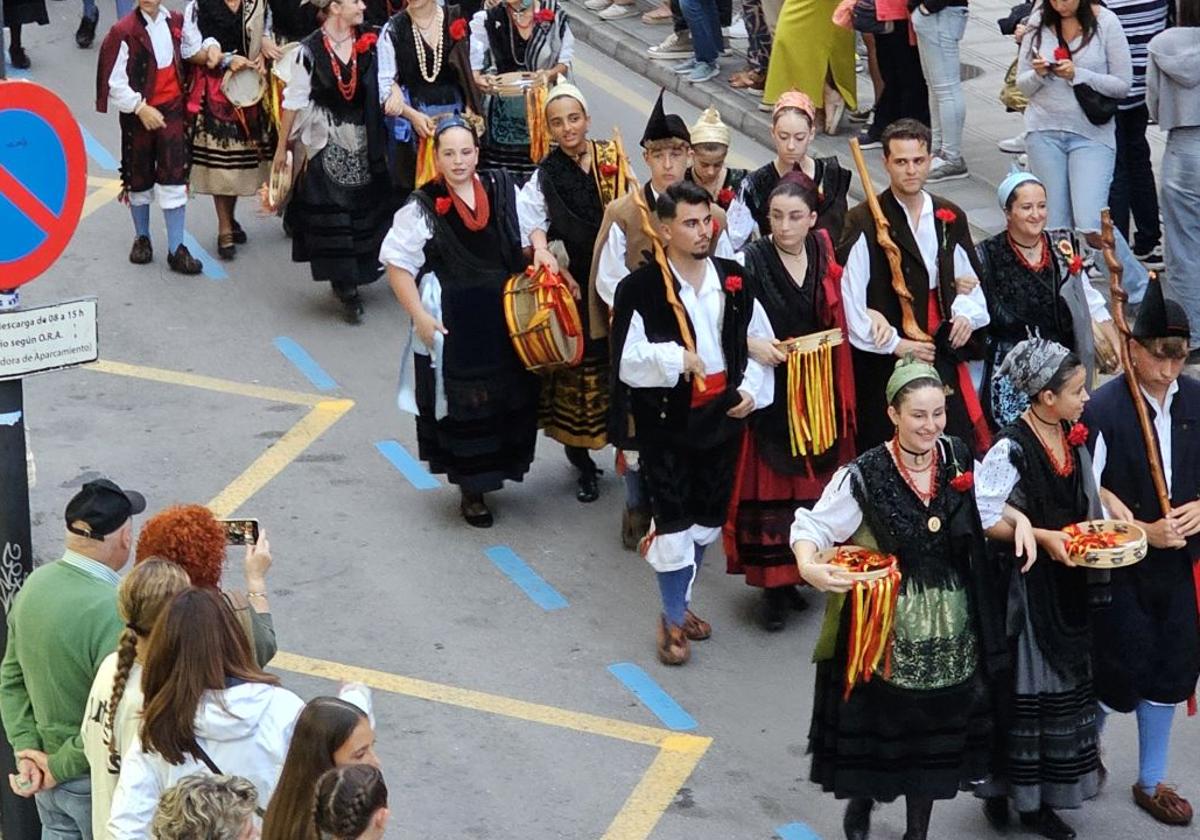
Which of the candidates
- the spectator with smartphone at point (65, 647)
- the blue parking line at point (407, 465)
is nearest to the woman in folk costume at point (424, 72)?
the blue parking line at point (407, 465)

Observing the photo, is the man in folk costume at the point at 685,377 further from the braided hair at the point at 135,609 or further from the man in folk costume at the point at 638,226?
the braided hair at the point at 135,609

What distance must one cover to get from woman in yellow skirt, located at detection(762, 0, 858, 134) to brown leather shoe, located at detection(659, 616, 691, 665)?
20.2 feet

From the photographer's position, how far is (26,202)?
6.85 metres

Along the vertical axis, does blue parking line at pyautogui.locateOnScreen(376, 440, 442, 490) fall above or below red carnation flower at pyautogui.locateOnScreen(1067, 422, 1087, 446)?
below

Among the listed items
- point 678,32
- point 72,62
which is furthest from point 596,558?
point 72,62

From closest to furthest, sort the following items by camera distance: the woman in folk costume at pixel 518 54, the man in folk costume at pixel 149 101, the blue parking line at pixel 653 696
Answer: the blue parking line at pixel 653 696 < the woman in folk costume at pixel 518 54 < the man in folk costume at pixel 149 101

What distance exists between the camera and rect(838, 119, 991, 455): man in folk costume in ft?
28.9

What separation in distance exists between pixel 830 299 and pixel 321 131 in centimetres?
411

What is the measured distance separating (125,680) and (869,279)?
3942 mm

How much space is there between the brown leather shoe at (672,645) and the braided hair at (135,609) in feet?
Answer: 10.7

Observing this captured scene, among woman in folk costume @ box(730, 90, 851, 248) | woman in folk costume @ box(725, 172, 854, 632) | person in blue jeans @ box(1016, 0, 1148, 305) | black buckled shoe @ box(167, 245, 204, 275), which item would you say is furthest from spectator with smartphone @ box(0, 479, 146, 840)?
black buckled shoe @ box(167, 245, 204, 275)

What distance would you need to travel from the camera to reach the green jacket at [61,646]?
6375 mm

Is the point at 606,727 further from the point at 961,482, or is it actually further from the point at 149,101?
the point at 149,101

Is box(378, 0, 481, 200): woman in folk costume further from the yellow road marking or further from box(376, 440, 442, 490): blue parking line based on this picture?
the yellow road marking
